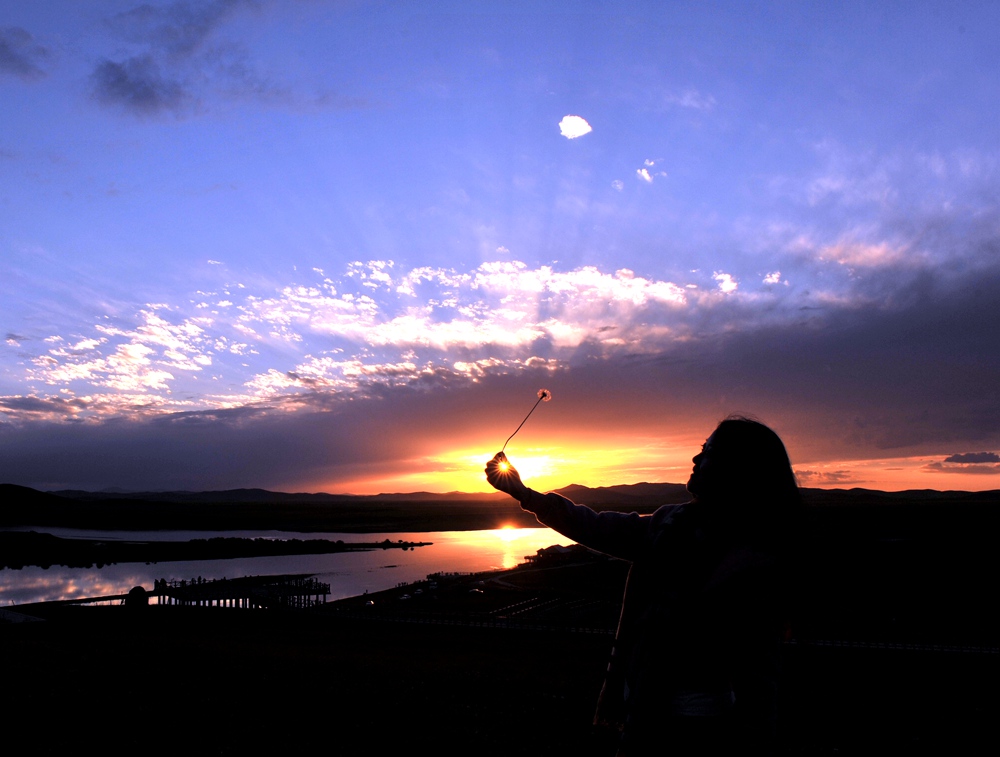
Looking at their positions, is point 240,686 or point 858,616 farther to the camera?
point 858,616

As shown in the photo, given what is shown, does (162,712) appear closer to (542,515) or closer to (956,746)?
(542,515)

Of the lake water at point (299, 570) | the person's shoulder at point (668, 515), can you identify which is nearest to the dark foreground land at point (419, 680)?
the person's shoulder at point (668, 515)

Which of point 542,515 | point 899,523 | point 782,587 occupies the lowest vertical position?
point 899,523

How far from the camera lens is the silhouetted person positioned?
2.59 metres

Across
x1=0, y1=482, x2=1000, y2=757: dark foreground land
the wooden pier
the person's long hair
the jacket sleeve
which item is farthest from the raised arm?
the wooden pier

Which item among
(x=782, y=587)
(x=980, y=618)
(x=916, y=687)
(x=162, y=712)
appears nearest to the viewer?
(x=782, y=587)

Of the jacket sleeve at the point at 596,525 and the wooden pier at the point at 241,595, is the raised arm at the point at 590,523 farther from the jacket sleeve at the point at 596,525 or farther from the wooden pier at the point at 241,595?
the wooden pier at the point at 241,595

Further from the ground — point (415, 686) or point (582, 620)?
point (415, 686)

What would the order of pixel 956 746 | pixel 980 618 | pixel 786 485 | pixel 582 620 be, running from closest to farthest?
pixel 786 485 < pixel 956 746 < pixel 582 620 < pixel 980 618

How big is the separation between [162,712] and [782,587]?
38.8 feet

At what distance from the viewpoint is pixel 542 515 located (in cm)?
301

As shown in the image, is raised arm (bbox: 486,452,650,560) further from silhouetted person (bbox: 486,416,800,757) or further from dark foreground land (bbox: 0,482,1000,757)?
dark foreground land (bbox: 0,482,1000,757)

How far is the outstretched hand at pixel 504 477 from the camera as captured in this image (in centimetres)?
311

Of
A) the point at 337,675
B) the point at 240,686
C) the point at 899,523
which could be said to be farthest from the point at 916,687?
the point at 899,523
